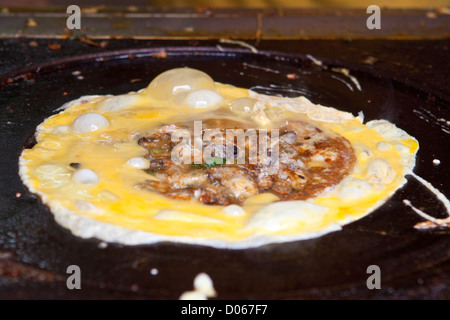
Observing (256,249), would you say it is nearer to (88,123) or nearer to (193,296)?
(193,296)

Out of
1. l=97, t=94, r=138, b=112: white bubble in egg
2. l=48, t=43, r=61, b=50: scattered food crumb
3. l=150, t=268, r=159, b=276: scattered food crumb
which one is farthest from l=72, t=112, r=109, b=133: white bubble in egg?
l=48, t=43, r=61, b=50: scattered food crumb

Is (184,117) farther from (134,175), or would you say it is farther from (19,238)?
(19,238)

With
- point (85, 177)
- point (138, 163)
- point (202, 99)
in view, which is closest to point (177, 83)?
point (202, 99)

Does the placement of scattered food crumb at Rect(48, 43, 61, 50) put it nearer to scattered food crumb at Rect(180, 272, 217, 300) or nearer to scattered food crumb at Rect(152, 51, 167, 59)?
scattered food crumb at Rect(152, 51, 167, 59)

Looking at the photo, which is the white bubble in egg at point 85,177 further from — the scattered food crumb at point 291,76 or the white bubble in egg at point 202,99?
the scattered food crumb at point 291,76

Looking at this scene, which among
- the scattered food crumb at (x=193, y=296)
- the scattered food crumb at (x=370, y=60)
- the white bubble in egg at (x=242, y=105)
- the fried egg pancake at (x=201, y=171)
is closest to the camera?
the scattered food crumb at (x=193, y=296)

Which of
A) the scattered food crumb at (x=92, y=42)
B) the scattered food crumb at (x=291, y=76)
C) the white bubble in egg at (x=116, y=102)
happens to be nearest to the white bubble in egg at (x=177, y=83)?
the white bubble in egg at (x=116, y=102)
